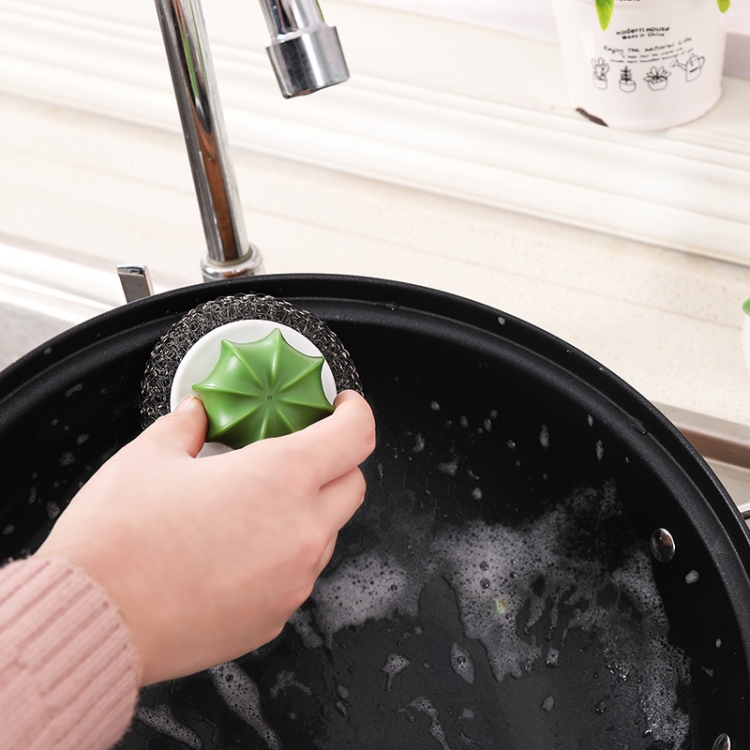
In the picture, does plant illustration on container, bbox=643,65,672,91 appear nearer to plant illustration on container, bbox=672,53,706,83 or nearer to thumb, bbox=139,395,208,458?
plant illustration on container, bbox=672,53,706,83

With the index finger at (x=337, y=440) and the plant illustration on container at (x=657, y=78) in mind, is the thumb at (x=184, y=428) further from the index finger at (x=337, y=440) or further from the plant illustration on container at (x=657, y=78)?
the plant illustration on container at (x=657, y=78)

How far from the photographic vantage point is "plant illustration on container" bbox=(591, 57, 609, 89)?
0.53m

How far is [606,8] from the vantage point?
48cm

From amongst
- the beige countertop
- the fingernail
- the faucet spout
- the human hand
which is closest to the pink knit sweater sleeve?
the human hand

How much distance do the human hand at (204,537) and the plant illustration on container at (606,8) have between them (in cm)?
29

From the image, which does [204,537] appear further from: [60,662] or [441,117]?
[441,117]

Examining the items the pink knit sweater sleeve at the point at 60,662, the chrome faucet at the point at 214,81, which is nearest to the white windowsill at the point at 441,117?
the chrome faucet at the point at 214,81

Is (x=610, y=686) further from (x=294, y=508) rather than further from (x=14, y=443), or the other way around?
(x=14, y=443)

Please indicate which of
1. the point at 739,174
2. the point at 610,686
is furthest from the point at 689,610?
the point at 739,174

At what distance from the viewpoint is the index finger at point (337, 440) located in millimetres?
353

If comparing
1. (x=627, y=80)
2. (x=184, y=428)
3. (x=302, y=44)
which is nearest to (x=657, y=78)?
(x=627, y=80)

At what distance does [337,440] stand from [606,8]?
11.8 inches

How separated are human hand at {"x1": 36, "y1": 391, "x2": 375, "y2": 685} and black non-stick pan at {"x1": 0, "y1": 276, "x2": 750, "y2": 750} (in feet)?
0.46

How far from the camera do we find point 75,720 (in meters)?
0.27
